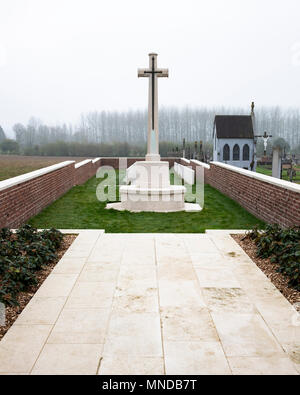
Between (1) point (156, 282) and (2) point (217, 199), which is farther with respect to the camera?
(2) point (217, 199)

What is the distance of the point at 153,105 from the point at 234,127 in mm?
35660

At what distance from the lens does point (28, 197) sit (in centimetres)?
873

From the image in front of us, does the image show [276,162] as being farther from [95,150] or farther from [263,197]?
→ [95,150]

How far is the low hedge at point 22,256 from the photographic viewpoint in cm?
445

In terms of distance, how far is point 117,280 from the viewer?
4.92m

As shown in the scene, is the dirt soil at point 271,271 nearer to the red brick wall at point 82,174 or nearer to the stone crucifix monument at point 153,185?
the stone crucifix monument at point 153,185

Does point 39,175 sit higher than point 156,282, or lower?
higher

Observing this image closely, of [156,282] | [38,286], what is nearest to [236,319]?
[156,282]

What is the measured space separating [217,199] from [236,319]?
855cm

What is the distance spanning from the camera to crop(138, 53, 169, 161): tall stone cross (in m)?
10.9

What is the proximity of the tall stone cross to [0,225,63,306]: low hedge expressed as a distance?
16.5 feet

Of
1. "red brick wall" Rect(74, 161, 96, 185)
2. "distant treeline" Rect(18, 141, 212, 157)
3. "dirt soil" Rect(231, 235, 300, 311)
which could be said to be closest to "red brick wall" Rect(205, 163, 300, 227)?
"dirt soil" Rect(231, 235, 300, 311)

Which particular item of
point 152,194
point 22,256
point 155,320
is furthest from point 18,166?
point 155,320
